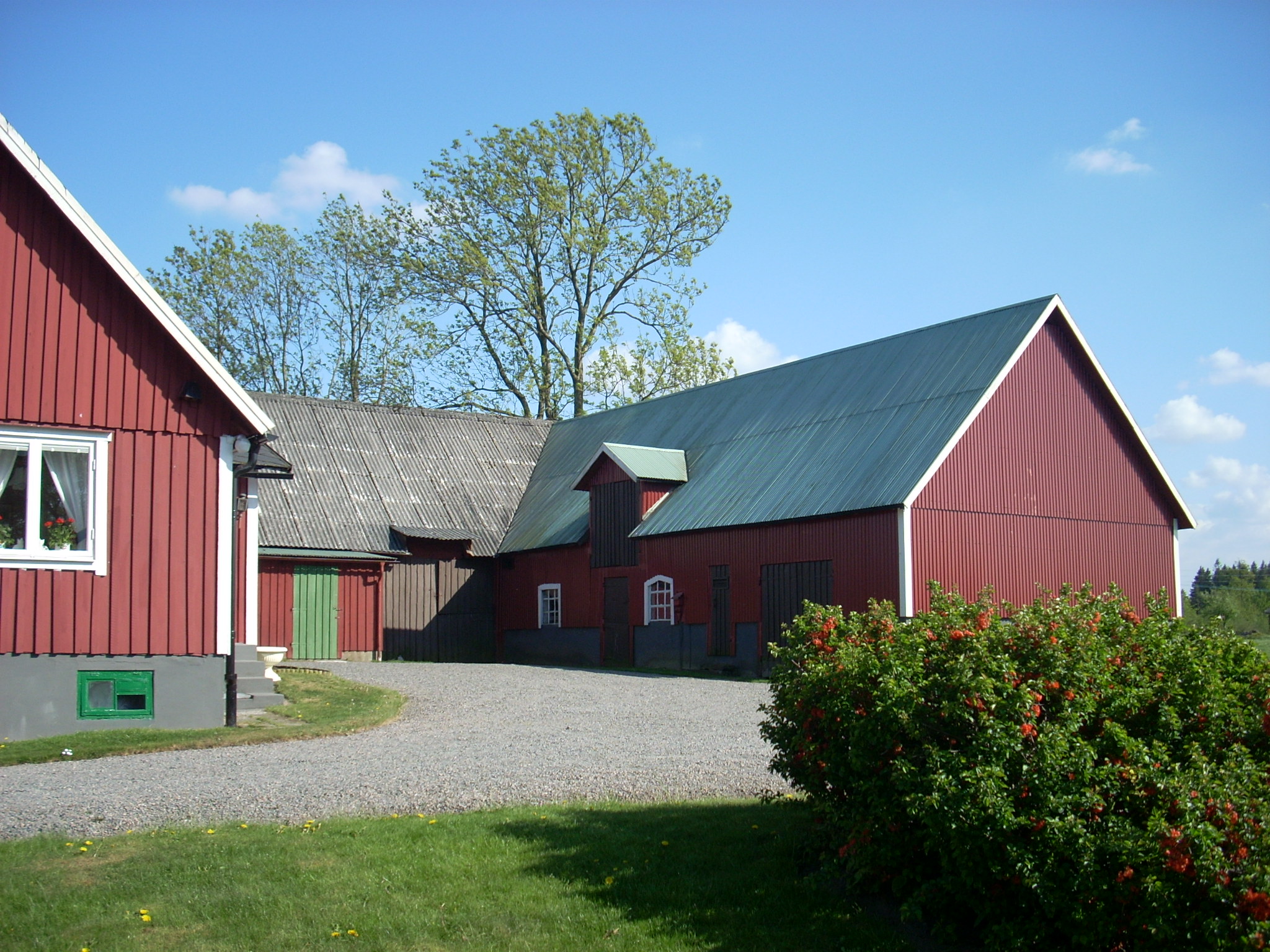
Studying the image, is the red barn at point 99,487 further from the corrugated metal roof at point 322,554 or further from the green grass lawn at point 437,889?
the corrugated metal roof at point 322,554

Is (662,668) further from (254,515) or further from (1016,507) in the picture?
(254,515)

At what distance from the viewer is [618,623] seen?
2788cm

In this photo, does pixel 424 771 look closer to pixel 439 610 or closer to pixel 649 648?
pixel 649 648

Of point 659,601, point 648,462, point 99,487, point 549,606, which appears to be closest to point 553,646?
point 549,606

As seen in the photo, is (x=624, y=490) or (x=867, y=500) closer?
(x=867, y=500)

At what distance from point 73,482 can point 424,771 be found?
19.1 feet

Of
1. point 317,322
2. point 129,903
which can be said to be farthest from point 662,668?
point 317,322

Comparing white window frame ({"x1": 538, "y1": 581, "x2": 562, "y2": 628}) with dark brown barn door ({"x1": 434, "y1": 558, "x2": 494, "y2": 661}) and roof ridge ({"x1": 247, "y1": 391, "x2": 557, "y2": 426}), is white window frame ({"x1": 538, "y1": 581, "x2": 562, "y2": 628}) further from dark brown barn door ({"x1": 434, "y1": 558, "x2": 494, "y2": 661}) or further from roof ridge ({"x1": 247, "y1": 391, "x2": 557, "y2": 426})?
roof ridge ({"x1": 247, "y1": 391, "x2": 557, "y2": 426})

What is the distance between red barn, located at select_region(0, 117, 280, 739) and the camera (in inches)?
524

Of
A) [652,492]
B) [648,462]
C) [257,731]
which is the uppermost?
[648,462]

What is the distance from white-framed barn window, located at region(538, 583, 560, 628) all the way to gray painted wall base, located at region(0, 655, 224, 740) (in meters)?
15.8

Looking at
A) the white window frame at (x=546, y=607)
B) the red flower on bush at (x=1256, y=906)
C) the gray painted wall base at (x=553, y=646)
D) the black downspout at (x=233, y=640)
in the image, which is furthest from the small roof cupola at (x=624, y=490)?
the red flower on bush at (x=1256, y=906)

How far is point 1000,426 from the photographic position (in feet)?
76.1

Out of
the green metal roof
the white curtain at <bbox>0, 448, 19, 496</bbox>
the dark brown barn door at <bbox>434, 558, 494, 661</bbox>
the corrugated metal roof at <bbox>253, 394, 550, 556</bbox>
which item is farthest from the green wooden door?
the white curtain at <bbox>0, 448, 19, 496</bbox>
